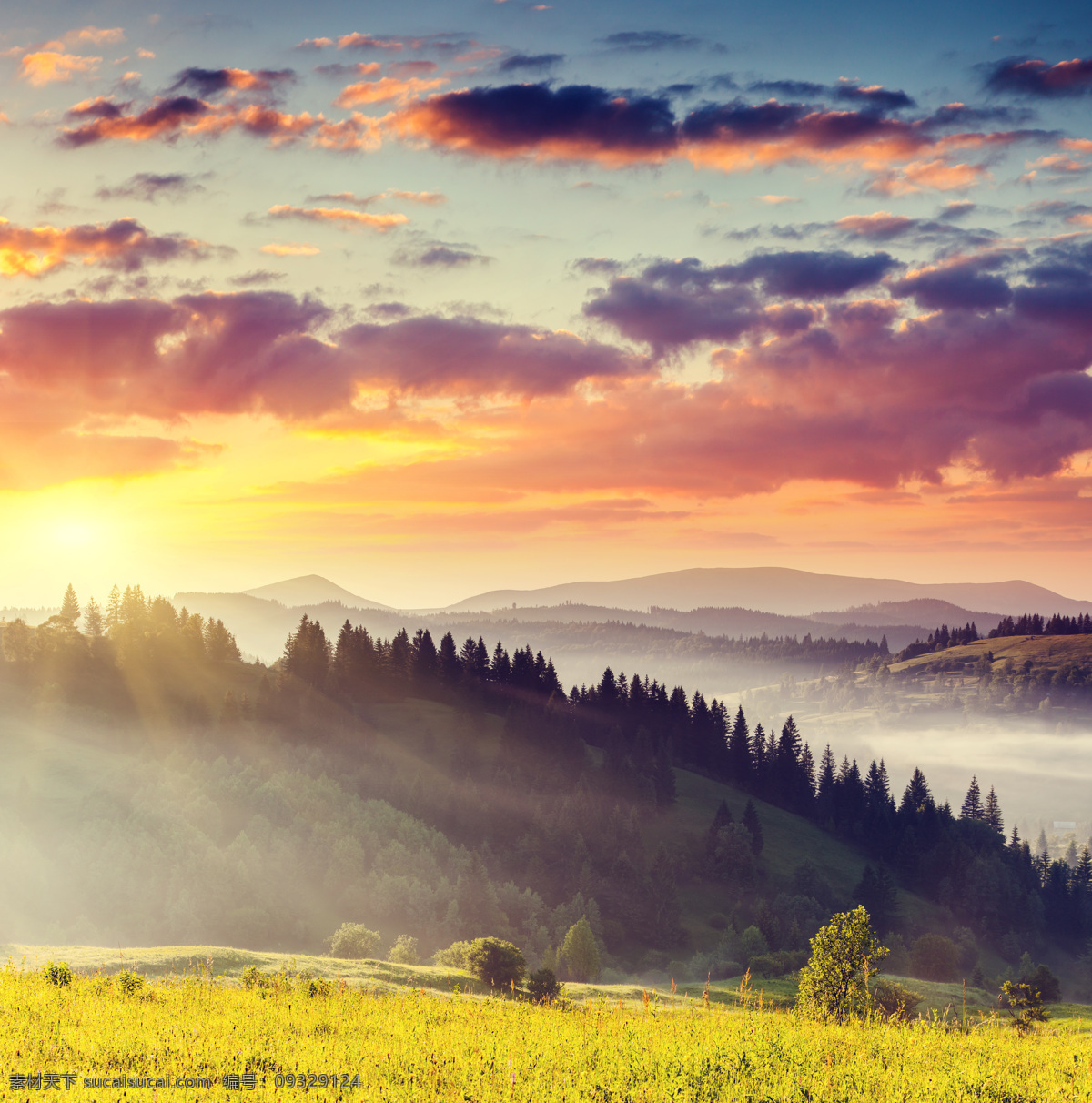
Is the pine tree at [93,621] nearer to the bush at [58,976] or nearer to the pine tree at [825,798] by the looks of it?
the bush at [58,976]

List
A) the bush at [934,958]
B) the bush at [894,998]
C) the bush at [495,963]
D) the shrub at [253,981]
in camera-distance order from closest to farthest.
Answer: the shrub at [253,981], the bush at [894,998], the bush at [495,963], the bush at [934,958]

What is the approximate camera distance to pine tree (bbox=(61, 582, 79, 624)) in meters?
156

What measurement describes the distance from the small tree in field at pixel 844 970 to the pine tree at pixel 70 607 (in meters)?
170

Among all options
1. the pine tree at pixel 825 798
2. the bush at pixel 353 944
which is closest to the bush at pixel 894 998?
the bush at pixel 353 944

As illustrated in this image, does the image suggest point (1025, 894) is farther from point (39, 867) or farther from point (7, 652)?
point (7, 652)

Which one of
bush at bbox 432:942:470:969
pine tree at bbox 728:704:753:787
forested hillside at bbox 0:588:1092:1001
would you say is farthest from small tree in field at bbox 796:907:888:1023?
pine tree at bbox 728:704:753:787

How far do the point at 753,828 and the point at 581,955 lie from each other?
252 feet

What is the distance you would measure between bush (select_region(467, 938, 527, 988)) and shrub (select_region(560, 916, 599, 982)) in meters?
47.5

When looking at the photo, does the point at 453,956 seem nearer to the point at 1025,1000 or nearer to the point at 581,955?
the point at 581,955

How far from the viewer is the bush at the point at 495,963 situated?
44188 mm

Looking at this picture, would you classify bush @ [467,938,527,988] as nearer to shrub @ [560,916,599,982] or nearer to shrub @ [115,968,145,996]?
shrub @ [115,968,145,996]

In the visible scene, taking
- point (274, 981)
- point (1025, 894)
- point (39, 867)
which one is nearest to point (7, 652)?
point (39, 867)

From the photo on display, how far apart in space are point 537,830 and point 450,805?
16723mm

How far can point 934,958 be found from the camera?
11162 centimetres
